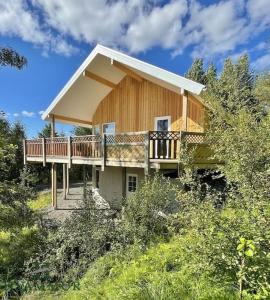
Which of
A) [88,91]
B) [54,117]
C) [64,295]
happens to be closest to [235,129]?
[64,295]

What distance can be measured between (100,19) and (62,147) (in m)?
7.34

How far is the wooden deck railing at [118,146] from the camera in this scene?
9.70 metres

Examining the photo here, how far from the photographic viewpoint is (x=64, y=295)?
6027 mm

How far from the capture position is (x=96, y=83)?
15.8m

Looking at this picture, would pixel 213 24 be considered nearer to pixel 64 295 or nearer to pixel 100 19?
pixel 100 19

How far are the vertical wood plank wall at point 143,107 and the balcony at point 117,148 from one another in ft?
6.64

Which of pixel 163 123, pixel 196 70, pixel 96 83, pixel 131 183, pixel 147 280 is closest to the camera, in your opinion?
pixel 147 280

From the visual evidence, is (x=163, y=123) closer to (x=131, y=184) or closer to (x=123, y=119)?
(x=123, y=119)

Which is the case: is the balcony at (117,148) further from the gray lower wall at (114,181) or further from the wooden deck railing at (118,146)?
the gray lower wall at (114,181)

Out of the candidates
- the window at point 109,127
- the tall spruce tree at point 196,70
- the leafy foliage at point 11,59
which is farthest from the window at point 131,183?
the tall spruce tree at point 196,70

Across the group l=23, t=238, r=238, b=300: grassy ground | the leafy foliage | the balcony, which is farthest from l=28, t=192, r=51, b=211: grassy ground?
the leafy foliage

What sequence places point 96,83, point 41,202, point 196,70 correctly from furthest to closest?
point 196,70 → point 41,202 → point 96,83

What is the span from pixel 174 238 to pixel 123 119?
10169 millimetres

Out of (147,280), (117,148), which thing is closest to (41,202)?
(117,148)
